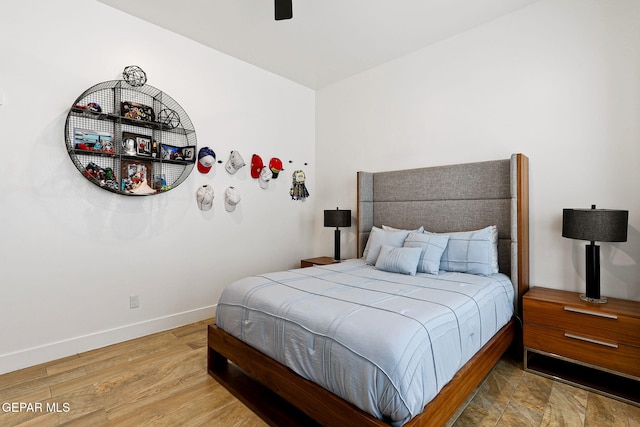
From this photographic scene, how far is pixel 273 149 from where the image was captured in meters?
3.95

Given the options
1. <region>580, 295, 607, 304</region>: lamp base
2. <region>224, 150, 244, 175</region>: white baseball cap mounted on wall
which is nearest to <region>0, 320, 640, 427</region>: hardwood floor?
<region>580, 295, 607, 304</region>: lamp base

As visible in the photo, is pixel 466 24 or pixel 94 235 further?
pixel 466 24

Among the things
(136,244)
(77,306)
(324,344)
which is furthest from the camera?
(136,244)

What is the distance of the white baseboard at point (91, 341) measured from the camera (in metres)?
2.27

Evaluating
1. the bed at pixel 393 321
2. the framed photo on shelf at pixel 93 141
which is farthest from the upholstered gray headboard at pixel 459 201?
the framed photo on shelf at pixel 93 141

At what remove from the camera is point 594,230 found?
2.04m

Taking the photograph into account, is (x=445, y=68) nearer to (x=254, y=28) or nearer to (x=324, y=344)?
(x=254, y=28)

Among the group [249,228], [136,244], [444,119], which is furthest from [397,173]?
[136,244]

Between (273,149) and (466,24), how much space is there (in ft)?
7.85

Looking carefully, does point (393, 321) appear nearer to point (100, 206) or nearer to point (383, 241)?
point (383, 241)

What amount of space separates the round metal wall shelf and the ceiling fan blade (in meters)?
1.47

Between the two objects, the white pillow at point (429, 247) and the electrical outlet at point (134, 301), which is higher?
the white pillow at point (429, 247)

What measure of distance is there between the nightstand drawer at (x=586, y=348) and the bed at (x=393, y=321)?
0.60 ft

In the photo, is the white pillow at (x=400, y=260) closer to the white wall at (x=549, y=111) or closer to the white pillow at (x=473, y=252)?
the white pillow at (x=473, y=252)
